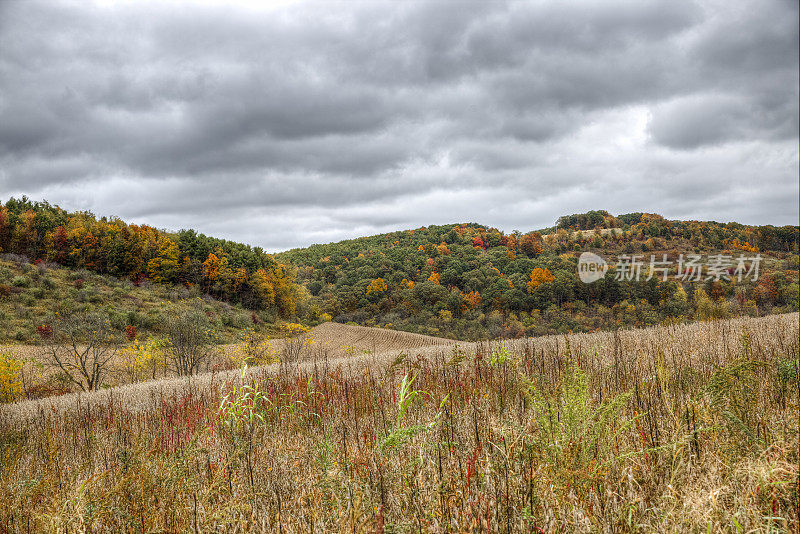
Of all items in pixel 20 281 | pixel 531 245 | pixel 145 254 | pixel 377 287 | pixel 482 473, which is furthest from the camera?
pixel 531 245

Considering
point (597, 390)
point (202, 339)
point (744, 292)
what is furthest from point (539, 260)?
point (597, 390)

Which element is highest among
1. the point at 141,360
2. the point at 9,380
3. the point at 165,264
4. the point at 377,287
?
the point at 165,264

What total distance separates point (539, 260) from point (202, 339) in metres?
60.8

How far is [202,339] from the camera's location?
20.4 meters

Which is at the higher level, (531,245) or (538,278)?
(531,245)

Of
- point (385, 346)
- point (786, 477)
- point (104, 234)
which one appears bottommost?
point (385, 346)

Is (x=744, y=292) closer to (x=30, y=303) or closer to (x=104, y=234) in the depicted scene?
(x=30, y=303)

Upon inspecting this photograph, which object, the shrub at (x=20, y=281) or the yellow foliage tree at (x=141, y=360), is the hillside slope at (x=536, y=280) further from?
the shrub at (x=20, y=281)

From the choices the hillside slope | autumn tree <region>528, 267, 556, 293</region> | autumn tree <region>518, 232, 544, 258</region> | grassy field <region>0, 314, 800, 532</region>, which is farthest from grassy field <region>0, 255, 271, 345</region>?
autumn tree <region>518, 232, 544, 258</region>

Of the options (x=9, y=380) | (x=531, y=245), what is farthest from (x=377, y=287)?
(x=9, y=380)

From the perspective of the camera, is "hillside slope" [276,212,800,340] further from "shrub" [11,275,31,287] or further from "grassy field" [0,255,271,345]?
"shrub" [11,275,31,287]

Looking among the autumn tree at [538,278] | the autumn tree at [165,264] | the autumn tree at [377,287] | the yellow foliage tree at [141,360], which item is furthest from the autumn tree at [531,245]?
the yellow foliage tree at [141,360]

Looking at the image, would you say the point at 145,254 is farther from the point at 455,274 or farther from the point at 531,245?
the point at 531,245

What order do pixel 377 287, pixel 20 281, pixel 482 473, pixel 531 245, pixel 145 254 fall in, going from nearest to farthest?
pixel 482 473, pixel 20 281, pixel 145 254, pixel 377 287, pixel 531 245
